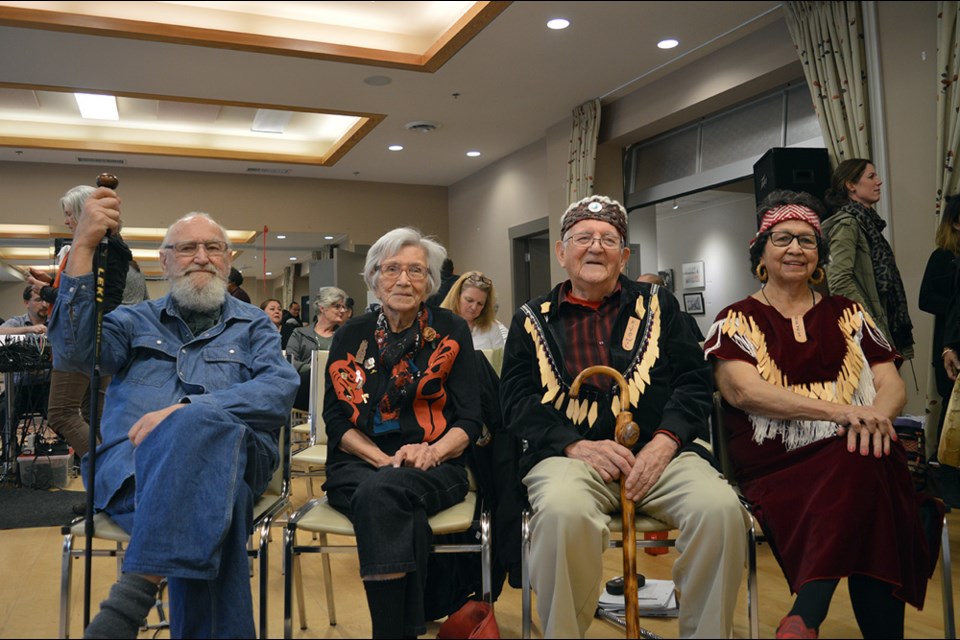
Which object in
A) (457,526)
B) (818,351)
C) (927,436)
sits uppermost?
(818,351)

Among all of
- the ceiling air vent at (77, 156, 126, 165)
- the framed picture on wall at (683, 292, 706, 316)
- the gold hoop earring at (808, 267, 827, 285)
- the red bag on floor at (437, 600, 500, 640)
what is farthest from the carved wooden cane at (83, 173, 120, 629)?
the ceiling air vent at (77, 156, 126, 165)

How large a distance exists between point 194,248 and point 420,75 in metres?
1.19

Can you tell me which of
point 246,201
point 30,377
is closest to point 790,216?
point 30,377

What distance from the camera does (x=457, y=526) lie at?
1.76 meters

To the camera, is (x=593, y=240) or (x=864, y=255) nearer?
(x=864, y=255)

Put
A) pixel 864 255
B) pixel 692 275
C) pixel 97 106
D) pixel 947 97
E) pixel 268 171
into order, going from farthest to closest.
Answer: pixel 268 171
pixel 97 106
pixel 692 275
pixel 864 255
pixel 947 97

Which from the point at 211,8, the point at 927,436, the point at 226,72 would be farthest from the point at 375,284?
the point at 226,72

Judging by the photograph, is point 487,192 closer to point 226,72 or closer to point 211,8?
point 226,72

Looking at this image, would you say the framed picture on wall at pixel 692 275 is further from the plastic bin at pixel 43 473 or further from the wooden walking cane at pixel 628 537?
the plastic bin at pixel 43 473

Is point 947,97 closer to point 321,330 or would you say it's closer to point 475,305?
point 475,305

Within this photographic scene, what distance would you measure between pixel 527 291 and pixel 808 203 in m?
5.94

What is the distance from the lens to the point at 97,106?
6664 millimetres

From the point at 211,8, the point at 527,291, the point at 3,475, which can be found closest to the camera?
the point at 211,8

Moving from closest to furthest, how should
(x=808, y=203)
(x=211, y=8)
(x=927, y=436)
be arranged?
(x=211, y=8), (x=927, y=436), (x=808, y=203)
